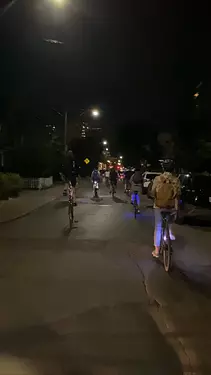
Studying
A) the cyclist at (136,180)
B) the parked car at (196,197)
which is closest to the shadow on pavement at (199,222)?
the parked car at (196,197)

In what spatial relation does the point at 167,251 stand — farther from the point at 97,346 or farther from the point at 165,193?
the point at 97,346

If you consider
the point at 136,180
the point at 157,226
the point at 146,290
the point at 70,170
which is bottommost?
the point at 146,290

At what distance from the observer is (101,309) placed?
22.5 ft

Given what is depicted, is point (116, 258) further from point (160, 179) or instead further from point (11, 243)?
point (11, 243)

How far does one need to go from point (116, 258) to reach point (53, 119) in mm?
43655

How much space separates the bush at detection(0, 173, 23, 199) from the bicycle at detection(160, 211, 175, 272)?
1740 cm

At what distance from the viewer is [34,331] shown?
234 inches

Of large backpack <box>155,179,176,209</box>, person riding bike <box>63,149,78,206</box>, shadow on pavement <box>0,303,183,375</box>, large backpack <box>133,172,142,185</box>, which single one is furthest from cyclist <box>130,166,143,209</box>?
shadow on pavement <box>0,303,183,375</box>

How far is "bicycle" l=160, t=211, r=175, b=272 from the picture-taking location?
945 cm

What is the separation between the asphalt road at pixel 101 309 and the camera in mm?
5059

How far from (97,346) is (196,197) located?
18772mm

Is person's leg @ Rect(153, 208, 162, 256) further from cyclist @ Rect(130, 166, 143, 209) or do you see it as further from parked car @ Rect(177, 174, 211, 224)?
parked car @ Rect(177, 174, 211, 224)

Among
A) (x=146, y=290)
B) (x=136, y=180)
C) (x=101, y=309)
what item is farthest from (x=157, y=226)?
(x=136, y=180)

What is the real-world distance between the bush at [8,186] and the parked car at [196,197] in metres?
8.96
